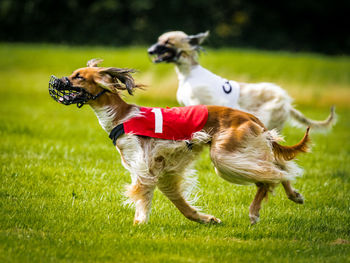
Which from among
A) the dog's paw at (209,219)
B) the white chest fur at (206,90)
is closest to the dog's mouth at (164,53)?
the white chest fur at (206,90)

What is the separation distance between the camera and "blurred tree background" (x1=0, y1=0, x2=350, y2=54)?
35.5 meters

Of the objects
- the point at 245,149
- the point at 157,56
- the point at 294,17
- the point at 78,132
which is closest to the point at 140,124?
the point at 245,149

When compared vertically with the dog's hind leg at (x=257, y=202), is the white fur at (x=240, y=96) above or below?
above

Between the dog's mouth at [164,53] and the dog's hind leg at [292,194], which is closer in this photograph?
the dog's hind leg at [292,194]

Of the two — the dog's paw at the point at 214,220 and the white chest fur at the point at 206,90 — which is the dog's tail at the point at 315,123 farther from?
the dog's paw at the point at 214,220

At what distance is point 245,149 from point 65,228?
189 centimetres

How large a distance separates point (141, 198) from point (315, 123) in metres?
4.64

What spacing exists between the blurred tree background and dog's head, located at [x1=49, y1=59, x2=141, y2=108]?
3028 cm

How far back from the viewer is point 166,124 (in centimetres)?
495

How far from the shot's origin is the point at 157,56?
844 cm

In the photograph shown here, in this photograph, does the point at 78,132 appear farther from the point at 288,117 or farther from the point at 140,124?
the point at 140,124

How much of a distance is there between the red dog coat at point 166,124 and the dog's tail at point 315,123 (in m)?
3.78

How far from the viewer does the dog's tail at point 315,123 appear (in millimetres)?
8430

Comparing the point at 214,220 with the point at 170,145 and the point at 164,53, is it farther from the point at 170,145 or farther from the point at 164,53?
the point at 164,53
